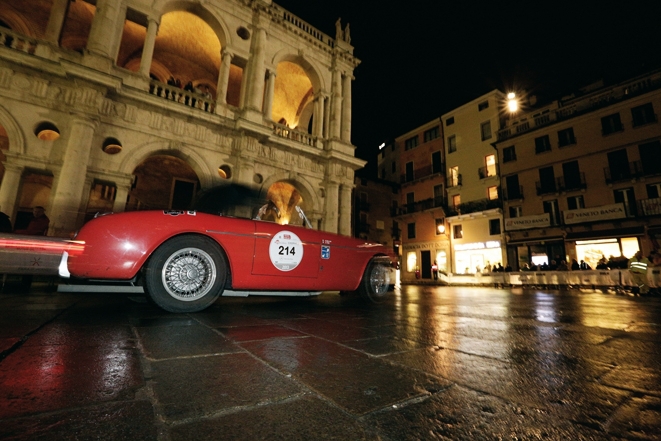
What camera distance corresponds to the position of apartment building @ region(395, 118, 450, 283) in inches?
1106

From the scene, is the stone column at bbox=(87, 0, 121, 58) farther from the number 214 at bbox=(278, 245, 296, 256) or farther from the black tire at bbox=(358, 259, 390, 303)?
the black tire at bbox=(358, 259, 390, 303)

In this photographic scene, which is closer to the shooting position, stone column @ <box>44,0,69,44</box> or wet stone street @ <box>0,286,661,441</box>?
wet stone street @ <box>0,286,661,441</box>

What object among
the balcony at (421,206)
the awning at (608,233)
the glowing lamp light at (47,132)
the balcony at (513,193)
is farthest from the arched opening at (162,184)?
the awning at (608,233)

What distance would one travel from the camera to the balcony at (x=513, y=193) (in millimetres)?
22453

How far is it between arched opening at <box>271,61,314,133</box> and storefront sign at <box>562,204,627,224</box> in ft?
63.4

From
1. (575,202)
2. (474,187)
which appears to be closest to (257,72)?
(474,187)

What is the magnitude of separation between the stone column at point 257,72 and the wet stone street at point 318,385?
11907 millimetres

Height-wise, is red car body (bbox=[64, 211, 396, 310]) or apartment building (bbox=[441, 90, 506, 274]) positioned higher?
apartment building (bbox=[441, 90, 506, 274])

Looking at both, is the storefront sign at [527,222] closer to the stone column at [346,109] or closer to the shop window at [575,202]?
the shop window at [575,202]

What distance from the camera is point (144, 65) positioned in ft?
34.4

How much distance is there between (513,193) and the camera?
23000 millimetres

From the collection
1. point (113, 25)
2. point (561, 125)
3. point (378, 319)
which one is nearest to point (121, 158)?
point (113, 25)

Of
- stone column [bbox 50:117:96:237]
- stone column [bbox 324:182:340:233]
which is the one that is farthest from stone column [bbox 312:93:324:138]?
stone column [bbox 50:117:96:237]

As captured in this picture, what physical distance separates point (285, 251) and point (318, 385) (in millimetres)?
2713
